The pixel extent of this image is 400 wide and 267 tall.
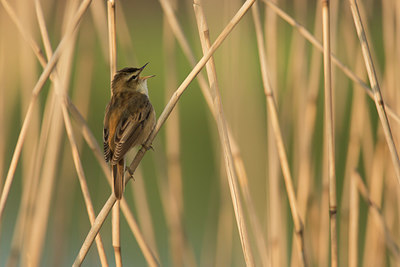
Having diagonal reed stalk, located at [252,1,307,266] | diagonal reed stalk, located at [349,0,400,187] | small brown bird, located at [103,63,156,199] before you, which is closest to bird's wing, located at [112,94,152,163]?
small brown bird, located at [103,63,156,199]

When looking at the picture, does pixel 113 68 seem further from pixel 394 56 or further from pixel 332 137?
pixel 394 56

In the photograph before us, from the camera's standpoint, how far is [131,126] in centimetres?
280

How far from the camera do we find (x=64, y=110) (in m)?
2.44

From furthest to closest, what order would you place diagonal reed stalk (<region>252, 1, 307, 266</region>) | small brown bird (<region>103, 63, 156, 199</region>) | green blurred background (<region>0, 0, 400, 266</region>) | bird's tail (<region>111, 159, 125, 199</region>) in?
green blurred background (<region>0, 0, 400, 266</region>)
small brown bird (<region>103, 63, 156, 199</region>)
diagonal reed stalk (<region>252, 1, 307, 266</region>)
bird's tail (<region>111, 159, 125, 199</region>)

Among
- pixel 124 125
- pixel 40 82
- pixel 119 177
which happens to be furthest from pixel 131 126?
pixel 40 82

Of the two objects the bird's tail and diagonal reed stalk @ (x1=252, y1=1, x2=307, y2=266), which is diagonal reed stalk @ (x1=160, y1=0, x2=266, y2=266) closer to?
diagonal reed stalk @ (x1=252, y1=1, x2=307, y2=266)

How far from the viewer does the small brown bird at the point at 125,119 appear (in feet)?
8.61

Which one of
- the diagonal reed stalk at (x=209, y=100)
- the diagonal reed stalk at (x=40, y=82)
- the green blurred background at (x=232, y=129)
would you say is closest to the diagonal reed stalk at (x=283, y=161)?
the diagonal reed stalk at (x=209, y=100)

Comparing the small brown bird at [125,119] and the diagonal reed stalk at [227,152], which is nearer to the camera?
the diagonal reed stalk at [227,152]

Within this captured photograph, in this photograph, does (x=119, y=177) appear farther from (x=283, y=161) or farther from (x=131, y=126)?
(x=283, y=161)

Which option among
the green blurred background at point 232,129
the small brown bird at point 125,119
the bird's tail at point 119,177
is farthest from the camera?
the green blurred background at point 232,129

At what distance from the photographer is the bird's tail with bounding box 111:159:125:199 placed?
2.19 m

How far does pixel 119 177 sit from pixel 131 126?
401 millimetres

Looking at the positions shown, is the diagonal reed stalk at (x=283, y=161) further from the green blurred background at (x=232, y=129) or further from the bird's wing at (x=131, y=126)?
the bird's wing at (x=131, y=126)
